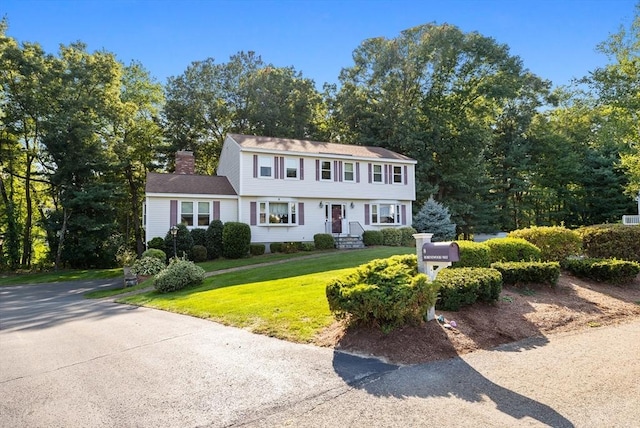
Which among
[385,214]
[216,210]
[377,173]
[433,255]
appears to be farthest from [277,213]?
[433,255]

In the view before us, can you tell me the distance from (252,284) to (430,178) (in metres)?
24.6

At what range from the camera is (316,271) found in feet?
44.9

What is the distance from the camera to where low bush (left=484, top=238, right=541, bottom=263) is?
9586mm

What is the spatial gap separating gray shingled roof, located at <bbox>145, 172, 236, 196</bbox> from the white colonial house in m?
0.05

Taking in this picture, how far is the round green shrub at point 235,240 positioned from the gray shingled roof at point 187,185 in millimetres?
2682

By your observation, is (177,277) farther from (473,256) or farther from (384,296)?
(384,296)

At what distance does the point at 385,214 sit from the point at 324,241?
595cm

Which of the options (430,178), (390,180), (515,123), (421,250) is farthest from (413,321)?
(515,123)

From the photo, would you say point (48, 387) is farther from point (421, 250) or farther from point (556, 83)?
point (556, 83)

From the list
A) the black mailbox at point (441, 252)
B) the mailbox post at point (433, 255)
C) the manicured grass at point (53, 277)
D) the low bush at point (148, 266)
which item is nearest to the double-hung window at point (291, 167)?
the low bush at point (148, 266)

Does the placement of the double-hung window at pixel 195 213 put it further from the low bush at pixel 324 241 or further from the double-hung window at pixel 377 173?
the double-hung window at pixel 377 173

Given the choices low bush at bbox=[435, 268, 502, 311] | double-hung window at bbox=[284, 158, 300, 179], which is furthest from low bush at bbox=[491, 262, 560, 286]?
Answer: double-hung window at bbox=[284, 158, 300, 179]

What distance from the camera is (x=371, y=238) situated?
2406 centimetres

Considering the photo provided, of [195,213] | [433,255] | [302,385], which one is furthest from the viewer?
[195,213]
